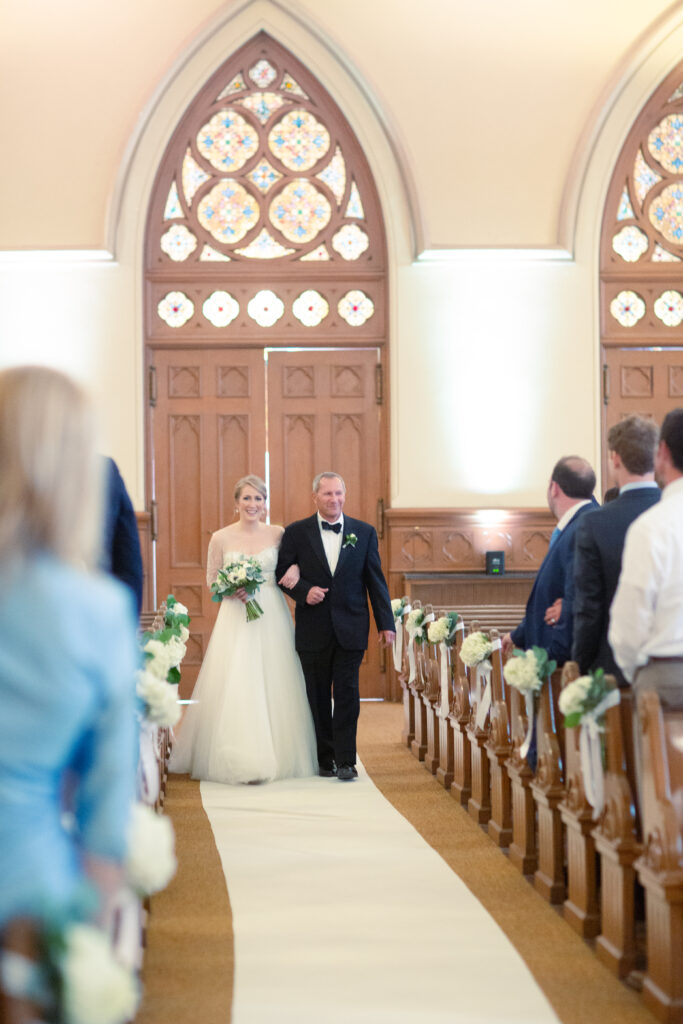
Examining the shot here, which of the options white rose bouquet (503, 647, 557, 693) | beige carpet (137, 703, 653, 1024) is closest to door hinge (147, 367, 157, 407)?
beige carpet (137, 703, 653, 1024)

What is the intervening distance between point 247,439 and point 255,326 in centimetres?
110

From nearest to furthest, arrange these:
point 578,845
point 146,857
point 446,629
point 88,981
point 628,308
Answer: point 88,981, point 146,857, point 578,845, point 446,629, point 628,308

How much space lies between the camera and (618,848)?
352cm

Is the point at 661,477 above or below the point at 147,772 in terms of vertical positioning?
above

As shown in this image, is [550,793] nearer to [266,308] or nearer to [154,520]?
[154,520]

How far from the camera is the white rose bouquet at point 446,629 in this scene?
21.2ft

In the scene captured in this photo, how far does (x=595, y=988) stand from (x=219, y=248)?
8650mm

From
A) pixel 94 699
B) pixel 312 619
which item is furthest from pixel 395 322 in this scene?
pixel 94 699

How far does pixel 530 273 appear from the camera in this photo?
1061cm

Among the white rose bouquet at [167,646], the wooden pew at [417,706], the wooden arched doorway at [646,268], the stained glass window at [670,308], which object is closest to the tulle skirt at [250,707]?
the white rose bouquet at [167,646]

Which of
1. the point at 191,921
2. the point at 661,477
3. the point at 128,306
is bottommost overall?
the point at 191,921

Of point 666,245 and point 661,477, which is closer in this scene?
point 661,477

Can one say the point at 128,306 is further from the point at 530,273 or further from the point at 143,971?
the point at 143,971

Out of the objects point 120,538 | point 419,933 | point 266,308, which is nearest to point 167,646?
point 120,538
